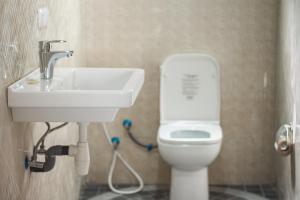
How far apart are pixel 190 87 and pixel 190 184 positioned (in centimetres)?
63

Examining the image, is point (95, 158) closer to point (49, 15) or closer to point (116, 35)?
point (116, 35)

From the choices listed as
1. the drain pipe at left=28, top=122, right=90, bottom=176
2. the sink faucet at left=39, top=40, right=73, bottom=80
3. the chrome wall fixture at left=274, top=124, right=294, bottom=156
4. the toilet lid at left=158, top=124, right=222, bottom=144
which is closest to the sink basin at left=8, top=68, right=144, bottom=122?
the sink faucet at left=39, top=40, right=73, bottom=80

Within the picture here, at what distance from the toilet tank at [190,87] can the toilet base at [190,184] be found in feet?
1.36

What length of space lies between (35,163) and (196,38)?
5.71ft

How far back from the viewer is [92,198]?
3543 millimetres

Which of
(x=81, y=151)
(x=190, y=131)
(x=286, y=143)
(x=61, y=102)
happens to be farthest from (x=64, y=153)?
(x=190, y=131)

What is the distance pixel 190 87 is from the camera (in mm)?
3613

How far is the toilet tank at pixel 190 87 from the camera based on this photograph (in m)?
3.60

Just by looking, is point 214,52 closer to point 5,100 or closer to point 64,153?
point 64,153

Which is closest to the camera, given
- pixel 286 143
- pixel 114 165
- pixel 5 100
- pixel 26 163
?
pixel 5 100

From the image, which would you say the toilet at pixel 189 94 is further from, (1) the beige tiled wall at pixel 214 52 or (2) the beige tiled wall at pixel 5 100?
(2) the beige tiled wall at pixel 5 100

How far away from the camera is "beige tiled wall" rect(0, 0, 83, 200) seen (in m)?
1.88

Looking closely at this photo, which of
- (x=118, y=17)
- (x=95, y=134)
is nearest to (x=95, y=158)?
(x=95, y=134)

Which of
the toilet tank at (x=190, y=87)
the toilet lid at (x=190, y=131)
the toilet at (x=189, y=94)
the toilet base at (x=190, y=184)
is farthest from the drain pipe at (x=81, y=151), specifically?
the toilet tank at (x=190, y=87)
